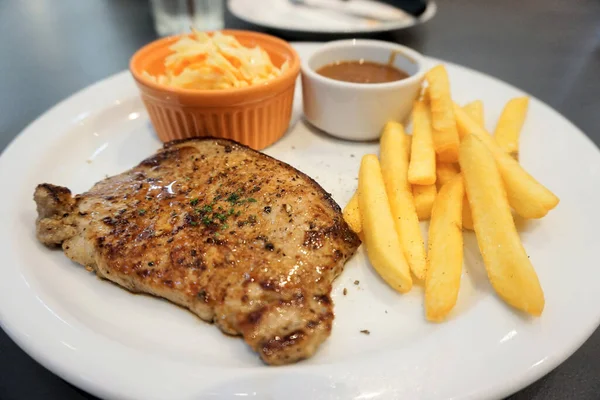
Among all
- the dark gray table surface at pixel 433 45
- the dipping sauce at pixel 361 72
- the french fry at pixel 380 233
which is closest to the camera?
the french fry at pixel 380 233

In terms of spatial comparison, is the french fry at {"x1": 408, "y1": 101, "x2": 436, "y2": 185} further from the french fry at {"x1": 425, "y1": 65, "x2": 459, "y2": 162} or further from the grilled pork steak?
the grilled pork steak

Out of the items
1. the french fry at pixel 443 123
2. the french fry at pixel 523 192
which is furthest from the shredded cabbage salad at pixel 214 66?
the french fry at pixel 523 192

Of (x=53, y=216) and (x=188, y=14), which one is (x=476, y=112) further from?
(x=188, y=14)

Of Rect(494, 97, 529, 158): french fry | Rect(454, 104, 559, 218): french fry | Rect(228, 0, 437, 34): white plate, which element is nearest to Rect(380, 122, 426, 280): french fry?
Rect(454, 104, 559, 218): french fry

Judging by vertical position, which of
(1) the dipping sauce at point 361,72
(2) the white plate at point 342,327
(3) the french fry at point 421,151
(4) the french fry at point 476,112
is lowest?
(2) the white plate at point 342,327

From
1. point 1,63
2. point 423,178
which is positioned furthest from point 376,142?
point 1,63

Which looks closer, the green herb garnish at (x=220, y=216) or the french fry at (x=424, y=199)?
the green herb garnish at (x=220, y=216)

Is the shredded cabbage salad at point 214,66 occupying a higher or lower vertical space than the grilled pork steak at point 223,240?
higher

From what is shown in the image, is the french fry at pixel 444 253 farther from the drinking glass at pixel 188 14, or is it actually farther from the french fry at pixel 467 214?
the drinking glass at pixel 188 14
